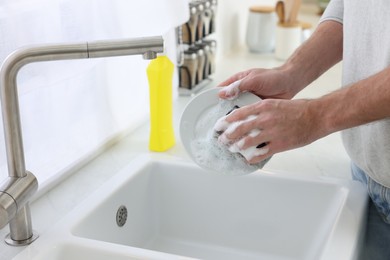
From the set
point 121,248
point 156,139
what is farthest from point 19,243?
point 156,139

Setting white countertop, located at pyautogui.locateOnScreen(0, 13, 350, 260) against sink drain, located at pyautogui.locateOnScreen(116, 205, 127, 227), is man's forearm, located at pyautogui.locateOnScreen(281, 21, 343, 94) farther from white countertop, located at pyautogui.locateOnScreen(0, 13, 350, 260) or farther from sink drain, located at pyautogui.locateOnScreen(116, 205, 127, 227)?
sink drain, located at pyautogui.locateOnScreen(116, 205, 127, 227)

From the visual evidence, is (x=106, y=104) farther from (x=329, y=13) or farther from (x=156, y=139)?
(x=329, y=13)

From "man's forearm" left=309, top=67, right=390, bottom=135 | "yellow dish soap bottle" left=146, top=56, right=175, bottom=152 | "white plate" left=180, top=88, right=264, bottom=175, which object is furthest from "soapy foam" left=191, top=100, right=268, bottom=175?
"yellow dish soap bottle" left=146, top=56, right=175, bottom=152

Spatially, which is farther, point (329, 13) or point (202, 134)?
point (329, 13)

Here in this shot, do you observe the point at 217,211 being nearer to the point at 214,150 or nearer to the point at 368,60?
the point at 214,150

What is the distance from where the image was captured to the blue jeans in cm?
118

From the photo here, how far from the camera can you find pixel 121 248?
0.99 metres

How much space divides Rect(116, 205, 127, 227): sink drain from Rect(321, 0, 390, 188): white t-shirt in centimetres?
48

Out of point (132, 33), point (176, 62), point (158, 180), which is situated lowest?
point (158, 180)

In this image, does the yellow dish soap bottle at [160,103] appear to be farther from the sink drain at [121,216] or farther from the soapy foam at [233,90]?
the soapy foam at [233,90]

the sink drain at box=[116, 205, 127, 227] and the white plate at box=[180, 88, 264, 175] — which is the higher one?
the white plate at box=[180, 88, 264, 175]

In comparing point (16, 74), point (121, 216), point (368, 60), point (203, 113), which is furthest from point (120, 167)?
point (368, 60)

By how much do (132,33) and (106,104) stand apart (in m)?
0.19

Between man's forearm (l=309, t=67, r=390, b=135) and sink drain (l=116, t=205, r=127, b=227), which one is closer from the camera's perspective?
man's forearm (l=309, t=67, r=390, b=135)
